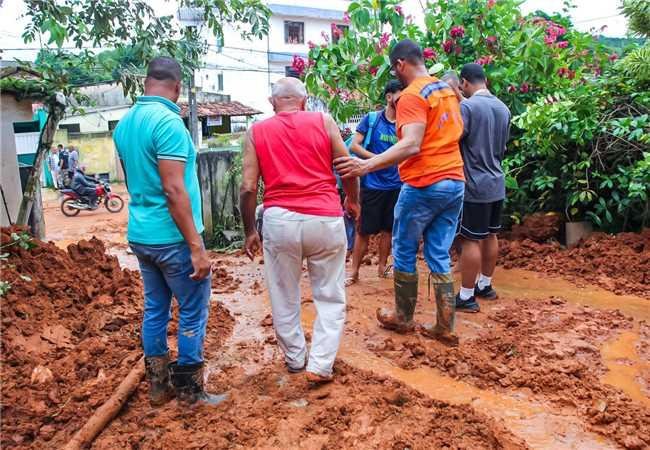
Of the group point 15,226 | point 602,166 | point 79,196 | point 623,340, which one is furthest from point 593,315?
point 79,196

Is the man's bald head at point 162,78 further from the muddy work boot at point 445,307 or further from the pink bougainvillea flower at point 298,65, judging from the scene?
the pink bougainvillea flower at point 298,65

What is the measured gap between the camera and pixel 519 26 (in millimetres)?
7328

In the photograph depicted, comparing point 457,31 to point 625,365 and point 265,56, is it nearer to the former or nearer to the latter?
point 625,365

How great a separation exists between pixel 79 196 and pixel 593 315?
511 inches

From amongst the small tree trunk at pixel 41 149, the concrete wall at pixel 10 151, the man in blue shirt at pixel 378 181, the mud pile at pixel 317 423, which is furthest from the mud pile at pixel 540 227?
the concrete wall at pixel 10 151

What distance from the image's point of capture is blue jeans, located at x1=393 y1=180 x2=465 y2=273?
12.5ft

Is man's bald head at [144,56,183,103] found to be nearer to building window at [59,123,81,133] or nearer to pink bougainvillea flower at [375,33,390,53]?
pink bougainvillea flower at [375,33,390,53]

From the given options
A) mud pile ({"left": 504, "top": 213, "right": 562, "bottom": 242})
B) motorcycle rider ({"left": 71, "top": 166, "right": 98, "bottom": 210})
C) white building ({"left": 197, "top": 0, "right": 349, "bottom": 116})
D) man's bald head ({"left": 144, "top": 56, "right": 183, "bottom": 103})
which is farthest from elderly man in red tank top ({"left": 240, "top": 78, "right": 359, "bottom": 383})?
white building ({"left": 197, "top": 0, "right": 349, "bottom": 116})

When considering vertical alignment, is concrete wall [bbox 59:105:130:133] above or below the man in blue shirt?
above

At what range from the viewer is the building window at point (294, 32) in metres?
35.8

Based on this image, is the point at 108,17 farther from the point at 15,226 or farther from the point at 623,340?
the point at 623,340

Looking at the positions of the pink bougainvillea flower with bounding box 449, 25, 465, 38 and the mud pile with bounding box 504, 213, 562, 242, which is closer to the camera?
the mud pile with bounding box 504, 213, 562, 242

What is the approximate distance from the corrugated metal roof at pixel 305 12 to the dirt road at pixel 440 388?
32700 millimetres

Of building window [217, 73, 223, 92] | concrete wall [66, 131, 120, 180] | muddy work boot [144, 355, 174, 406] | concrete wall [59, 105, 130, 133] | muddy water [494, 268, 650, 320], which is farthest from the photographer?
building window [217, 73, 223, 92]
